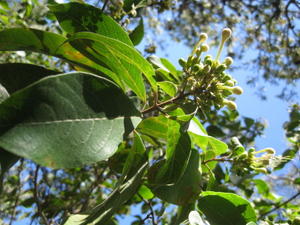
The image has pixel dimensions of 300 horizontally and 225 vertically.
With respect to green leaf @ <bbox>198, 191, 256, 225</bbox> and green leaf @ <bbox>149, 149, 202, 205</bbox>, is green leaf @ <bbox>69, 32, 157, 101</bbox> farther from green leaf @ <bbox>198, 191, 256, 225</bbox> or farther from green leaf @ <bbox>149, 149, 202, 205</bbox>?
green leaf @ <bbox>198, 191, 256, 225</bbox>

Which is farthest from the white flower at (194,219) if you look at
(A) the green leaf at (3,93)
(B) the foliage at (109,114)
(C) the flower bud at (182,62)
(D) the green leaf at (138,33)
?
(D) the green leaf at (138,33)

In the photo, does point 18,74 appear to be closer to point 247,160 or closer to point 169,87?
point 169,87

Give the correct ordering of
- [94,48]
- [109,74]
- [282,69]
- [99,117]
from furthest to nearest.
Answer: [282,69] → [109,74] → [94,48] → [99,117]

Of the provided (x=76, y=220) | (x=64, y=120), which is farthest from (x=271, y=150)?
(x=64, y=120)

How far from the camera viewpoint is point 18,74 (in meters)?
1.15

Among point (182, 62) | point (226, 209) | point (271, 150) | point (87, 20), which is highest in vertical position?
point (87, 20)

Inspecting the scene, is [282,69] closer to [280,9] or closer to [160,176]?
[280,9]

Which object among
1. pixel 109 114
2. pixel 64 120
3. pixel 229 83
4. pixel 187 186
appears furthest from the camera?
pixel 229 83

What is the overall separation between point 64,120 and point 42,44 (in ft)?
1.47

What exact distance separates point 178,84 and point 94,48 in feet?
1.79

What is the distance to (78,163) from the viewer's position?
937 mm

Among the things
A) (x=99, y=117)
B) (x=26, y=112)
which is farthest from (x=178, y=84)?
(x=26, y=112)

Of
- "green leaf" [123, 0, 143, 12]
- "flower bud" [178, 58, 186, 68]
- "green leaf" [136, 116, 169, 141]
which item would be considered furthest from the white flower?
"green leaf" [123, 0, 143, 12]

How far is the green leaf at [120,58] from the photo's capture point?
1.15 meters
